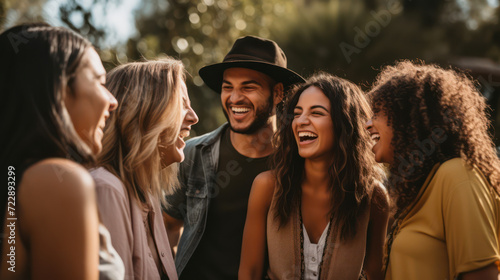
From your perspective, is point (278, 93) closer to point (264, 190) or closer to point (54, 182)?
point (264, 190)

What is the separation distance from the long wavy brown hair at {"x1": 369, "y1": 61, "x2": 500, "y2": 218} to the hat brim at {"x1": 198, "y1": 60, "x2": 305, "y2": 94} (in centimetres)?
134

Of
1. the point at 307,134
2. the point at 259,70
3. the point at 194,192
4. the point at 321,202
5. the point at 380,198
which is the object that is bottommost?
the point at 194,192

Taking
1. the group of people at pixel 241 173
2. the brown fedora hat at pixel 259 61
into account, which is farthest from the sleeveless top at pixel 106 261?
the brown fedora hat at pixel 259 61

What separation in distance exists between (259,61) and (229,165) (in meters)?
0.93

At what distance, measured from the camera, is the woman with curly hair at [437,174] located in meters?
2.06

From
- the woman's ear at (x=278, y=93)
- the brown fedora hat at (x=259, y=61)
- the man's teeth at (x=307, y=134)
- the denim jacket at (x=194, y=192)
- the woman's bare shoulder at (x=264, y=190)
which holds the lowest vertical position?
the denim jacket at (x=194, y=192)

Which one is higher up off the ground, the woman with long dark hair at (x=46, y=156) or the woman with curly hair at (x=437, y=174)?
the woman with curly hair at (x=437, y=174)

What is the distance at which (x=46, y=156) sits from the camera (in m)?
1.39

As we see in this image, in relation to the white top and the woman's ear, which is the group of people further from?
the woman's ear

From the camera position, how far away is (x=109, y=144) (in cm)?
235

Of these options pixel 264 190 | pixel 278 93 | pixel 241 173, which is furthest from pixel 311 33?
pixel 264 190

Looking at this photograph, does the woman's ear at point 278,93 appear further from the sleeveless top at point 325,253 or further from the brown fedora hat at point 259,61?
the sleeveless top at point 325,253

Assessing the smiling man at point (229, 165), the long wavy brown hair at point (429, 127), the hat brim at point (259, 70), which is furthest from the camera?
the hat brim at point (259, 70)

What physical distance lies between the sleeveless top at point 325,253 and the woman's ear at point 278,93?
4.71 ft
